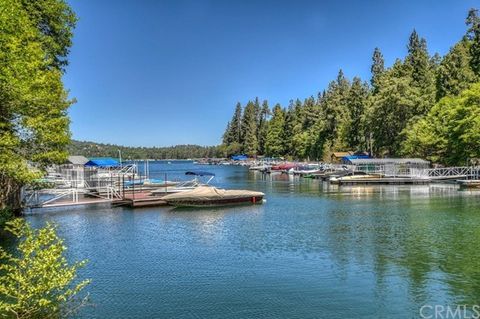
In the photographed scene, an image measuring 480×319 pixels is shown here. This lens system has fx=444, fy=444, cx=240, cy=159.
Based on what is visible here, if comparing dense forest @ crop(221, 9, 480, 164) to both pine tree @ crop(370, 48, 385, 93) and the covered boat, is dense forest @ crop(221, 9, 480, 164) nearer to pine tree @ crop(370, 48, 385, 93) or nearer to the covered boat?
pine tree @ crop(370, 48, 385, 93)

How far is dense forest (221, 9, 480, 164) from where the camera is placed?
67375 mm

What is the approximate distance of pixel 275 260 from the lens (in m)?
21.9

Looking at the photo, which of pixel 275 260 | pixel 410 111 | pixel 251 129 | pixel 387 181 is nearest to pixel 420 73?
pixel 410 111

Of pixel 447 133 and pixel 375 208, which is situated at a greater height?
pixel 447 133

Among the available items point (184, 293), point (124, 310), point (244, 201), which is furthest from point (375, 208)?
point (124, 310)

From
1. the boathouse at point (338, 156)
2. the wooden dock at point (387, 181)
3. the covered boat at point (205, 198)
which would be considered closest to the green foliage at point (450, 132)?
the wooden dock at point (387, 181)

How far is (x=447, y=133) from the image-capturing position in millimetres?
70375

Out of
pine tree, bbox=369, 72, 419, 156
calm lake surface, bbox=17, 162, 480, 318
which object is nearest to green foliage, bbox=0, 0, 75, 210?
calm lake surface, bbox=17, 162, 480, 318

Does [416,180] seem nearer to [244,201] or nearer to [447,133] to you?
[447,133]

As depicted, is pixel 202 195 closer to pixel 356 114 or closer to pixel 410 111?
pixel 410 111

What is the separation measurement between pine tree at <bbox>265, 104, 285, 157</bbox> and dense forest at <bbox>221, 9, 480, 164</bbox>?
17.4 metres

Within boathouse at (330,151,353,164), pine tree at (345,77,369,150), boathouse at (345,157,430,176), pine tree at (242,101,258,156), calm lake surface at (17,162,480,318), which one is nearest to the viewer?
calm lake surface at (17,162,480,318)

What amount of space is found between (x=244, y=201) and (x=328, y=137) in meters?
83.0

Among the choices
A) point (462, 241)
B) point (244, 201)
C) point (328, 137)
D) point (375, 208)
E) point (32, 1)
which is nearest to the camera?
point (462, 241)
